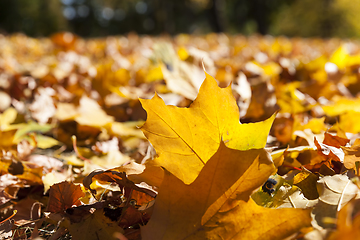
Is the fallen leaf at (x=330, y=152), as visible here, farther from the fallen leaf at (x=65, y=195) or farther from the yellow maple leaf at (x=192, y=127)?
the fallen leaf at (x=65, y=195)

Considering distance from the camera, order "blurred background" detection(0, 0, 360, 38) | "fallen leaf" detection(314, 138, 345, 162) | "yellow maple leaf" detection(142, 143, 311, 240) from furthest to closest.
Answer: "blurred background" detection(0, 0, 360, 38)
"fallen leaf" detection(314, 138, 345, 162)
"yellow maple leaf" detection(142, 143, 311, 240)

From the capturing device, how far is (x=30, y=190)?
0.72 m

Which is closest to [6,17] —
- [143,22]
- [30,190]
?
[143,22]

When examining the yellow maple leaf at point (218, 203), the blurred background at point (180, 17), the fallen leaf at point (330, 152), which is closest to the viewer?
the yellow maple leaf at point (218, 203)

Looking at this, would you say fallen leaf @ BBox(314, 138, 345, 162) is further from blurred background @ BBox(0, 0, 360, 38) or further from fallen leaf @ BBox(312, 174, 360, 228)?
blurred background @ BBox(0, 0, 360, 38)

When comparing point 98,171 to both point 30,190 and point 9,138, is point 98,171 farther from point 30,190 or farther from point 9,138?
point 9,138

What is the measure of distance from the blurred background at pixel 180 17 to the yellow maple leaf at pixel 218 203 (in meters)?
13.0

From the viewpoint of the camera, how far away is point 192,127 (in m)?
0.48

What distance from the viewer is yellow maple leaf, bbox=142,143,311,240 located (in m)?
0.41

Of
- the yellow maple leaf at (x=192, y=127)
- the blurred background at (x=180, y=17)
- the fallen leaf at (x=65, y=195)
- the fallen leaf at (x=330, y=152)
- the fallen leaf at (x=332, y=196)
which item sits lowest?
the blurred background at (x=180, y=17)

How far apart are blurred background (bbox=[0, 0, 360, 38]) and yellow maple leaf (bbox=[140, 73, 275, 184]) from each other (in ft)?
42.4

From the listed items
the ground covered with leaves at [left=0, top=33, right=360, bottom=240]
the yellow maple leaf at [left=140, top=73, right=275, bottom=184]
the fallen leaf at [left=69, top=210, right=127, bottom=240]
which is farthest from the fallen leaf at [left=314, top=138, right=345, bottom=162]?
the fallen leaf at [left=69, top=210, right=127, bottom=240]

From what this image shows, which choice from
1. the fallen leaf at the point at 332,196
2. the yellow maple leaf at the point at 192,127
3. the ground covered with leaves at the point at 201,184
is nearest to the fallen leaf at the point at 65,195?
the ground covered with leaves at the point at 201,184

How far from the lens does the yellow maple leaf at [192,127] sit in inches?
18.8
